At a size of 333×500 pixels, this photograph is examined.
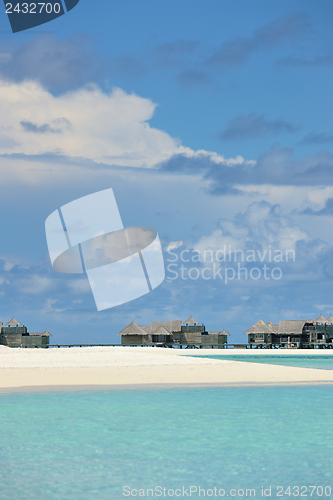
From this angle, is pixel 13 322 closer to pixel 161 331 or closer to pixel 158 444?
pixel 161 331

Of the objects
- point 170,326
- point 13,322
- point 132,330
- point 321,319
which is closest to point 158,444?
point 132,330

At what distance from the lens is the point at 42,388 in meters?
21.6

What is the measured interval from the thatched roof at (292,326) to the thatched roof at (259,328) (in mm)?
1898

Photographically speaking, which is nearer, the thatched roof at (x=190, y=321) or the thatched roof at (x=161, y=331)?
the thatched roof at (x=161, y=331)

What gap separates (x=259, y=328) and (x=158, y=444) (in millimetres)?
78426

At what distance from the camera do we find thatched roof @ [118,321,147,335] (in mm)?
84000

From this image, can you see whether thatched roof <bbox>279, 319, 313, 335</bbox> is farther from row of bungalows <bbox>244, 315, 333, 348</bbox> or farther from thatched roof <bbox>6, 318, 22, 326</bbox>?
thatched roof <bbox>6, 318, 22, 326</bbox>

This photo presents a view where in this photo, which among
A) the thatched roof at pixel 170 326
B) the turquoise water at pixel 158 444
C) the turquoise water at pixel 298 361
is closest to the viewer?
the turquoise water at pixel 158 444

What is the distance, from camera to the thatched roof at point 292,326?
277 ft

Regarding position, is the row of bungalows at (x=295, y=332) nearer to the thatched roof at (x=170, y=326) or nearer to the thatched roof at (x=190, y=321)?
the thatched roof at (x=190, y=321)

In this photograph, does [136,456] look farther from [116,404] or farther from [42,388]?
[42,388]

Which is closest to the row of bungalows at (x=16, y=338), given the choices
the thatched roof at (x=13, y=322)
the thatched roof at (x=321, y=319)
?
the thatched roof at (x=13, y=322)

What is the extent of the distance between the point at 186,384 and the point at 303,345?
6587 centimetres

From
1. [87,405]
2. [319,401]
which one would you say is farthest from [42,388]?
[319,401]
